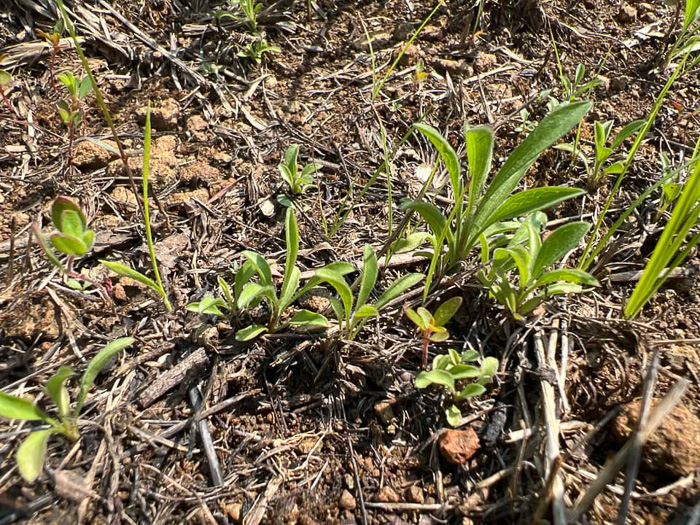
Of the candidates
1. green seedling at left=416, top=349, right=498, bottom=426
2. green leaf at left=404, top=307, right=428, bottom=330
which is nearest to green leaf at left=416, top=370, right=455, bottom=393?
green seedling at left=416, top=349, right=498, bottom=426

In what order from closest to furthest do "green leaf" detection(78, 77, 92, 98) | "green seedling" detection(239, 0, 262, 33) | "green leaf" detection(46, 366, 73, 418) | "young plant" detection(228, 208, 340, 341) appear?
1. "green leaf" detection(46, 366, 73, 418)
2. "young plant" detection(228, 208, 340, 341)
3. "green leaf" detection(78, 77, 92, 98)
4. "green seedling" detection(239, 0, 262, 33)

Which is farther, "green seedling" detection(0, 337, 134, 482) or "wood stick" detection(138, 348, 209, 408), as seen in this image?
"wood stick" detection(138, 348, 209, 408)

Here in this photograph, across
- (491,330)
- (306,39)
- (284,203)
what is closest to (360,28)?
(306,39)

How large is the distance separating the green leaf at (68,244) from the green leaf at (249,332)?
16.8 inches

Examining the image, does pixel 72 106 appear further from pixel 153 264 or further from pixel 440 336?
pixel 440 336

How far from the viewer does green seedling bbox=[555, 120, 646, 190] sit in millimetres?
1601

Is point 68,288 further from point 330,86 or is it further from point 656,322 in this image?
point 656,322

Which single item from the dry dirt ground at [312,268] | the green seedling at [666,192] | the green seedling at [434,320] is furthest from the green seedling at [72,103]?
the green seedling at [666,192]

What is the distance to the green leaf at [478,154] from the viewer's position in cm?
117

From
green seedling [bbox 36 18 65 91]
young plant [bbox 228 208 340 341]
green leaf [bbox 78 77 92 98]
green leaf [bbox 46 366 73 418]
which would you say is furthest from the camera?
green seedling [bbox 36 18 65 91]

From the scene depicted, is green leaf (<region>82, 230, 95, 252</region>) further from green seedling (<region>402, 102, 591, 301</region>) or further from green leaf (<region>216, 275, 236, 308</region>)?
green seedling (<region>402, 102, 591, 301</region>)

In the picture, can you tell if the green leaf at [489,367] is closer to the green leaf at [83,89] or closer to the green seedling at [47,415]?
the green seedling at [47,415]

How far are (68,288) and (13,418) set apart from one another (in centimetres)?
43

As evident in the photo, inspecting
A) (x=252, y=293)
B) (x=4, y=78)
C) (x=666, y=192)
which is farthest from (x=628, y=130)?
(x=4, y=78)
